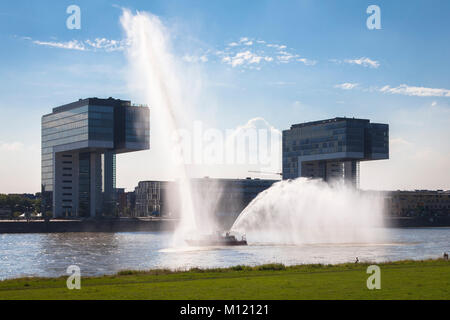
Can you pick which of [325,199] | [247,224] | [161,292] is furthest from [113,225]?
[161,292]

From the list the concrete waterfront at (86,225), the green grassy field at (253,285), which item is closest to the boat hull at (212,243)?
the green grassy field at (253,285)

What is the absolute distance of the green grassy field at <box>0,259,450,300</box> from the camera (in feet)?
101

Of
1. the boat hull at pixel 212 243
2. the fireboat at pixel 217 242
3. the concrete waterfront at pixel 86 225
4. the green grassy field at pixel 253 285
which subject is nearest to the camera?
the green grassy field at pixel 253 285

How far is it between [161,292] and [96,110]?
169232 millimetres

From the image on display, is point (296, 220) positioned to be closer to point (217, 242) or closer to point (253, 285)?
point (217, 242)

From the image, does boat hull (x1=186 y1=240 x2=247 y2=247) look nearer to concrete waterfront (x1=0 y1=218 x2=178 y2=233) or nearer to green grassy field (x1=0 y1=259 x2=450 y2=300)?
green grassy field (x1=0 y1=259 x2=450 y2=300)

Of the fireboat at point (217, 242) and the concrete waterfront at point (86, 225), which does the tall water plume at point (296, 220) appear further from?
the concrete waterfront at point (86, 225)

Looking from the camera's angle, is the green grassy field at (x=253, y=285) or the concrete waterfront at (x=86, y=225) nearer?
the green grassy field at (x=253, y=285)

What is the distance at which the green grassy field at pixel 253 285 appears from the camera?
101 ft

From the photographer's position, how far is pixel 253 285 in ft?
115

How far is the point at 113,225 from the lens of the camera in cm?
18762

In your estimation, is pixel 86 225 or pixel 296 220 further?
pixel 86 225

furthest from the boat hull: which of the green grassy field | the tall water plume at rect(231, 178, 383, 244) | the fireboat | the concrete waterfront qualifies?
the concrete waterfront

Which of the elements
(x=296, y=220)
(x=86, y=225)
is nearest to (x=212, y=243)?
(x=296, y=220)
